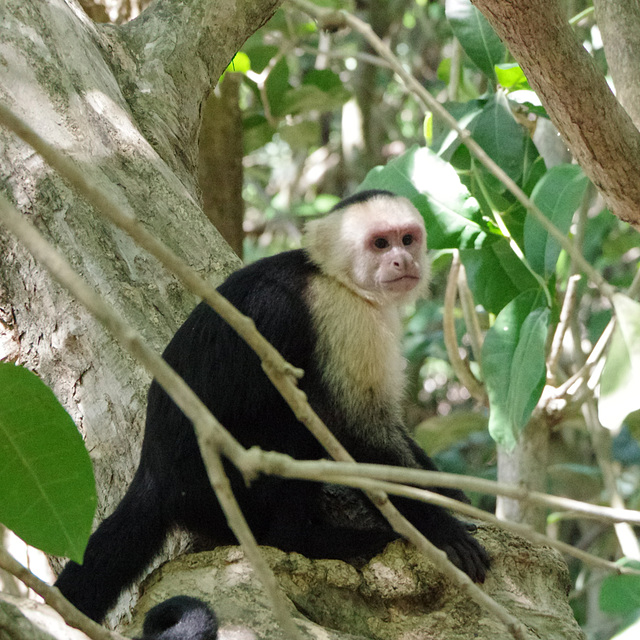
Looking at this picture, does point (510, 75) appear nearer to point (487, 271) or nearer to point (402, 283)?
point (487, 271)

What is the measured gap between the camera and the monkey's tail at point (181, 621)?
153cm

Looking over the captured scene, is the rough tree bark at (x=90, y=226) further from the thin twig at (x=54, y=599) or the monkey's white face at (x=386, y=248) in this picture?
the thin twig at (x=54, y=599)

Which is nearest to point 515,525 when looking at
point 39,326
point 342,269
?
point 342,269

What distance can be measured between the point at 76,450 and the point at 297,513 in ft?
2.84

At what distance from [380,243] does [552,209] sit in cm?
58

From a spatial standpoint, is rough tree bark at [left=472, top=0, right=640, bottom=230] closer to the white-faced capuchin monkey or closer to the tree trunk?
the white-faced capuchin monkey

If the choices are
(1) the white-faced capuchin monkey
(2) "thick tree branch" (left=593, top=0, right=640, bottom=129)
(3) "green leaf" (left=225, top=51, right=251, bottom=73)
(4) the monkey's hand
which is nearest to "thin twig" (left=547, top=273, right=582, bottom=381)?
(1) the white-faced capuchin monkey

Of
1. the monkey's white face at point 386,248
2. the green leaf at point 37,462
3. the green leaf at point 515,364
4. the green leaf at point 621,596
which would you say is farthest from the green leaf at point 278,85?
the green leaf at point 621,596

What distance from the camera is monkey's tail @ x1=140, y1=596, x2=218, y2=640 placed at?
1.53 metres

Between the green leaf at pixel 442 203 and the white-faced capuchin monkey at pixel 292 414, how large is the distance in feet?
0.52

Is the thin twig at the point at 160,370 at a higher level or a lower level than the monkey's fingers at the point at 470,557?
higher

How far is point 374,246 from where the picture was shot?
258 cm

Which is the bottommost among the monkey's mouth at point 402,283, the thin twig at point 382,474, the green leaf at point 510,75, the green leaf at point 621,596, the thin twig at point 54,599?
the green leaf at point 621,596

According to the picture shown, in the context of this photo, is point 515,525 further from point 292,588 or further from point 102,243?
point 102,243
